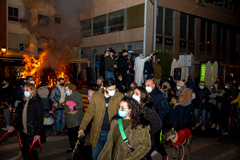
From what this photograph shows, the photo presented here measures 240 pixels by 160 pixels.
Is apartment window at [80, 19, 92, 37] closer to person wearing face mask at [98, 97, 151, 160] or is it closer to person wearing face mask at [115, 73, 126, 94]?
person wearing face mask at [115, 73, 126, 94]

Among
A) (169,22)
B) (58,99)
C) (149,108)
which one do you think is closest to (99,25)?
(169,22)

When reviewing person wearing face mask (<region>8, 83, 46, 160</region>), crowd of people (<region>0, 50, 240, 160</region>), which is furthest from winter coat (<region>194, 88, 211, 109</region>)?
person wearing face mask (<region>8, 83, 46, 160</region>)

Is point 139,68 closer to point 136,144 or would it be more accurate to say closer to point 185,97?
point 185,97

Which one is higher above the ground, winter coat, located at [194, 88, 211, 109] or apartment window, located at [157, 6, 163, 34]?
apartment window, located at [157, 6, 163, 34]

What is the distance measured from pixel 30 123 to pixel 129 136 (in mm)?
2290

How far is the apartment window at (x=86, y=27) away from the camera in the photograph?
2748 cm

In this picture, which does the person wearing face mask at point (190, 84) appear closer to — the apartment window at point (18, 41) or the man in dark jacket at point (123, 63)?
the man in dark jacket at point (123, 63)

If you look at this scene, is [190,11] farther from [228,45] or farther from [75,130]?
[75,130]

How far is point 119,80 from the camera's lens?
870 centimetres

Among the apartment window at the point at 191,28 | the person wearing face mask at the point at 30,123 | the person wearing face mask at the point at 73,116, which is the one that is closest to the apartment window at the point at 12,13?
the apartment window at the point at 191,28

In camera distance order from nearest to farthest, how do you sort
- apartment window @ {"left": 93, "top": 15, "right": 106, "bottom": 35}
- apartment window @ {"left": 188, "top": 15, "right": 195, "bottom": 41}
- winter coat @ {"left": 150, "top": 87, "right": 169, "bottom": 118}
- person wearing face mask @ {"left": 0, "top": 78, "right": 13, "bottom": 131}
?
winter coat @ {"left": 150, "top": 87, "right": 169, "bottom": 118} < person wearing face mask @ {"left": 0, "top": 78, "right": 13, "bottom": 131} < apartment window @ {"left": 188, "top": 15, "right": 195, "bottom": 41} < apartment window @ {"left": 93, "top": 15, "right": 106, "bottom": 35}

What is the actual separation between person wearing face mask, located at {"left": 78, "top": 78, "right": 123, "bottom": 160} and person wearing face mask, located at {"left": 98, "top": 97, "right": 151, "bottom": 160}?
33.4 inches

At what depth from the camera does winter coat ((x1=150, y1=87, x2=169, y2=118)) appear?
4834 mm

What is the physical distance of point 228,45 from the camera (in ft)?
102
